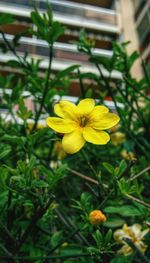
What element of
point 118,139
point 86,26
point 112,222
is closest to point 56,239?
point 112,222

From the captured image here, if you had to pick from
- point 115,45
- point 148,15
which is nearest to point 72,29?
point 148,15

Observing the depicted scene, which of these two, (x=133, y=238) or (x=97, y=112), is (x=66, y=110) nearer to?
(x=97, y=112)

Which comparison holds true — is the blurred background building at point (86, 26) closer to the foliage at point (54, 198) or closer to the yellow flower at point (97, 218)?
the foliage at point (54, 198)

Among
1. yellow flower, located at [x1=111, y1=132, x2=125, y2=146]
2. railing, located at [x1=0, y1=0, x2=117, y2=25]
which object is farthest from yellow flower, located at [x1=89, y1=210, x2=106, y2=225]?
railing, located at [x1=0, y1=0, x2=117, y2=25]

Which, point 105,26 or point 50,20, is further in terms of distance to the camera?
point 105,26

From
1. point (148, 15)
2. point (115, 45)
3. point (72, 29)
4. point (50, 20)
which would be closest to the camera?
point (50, 20)

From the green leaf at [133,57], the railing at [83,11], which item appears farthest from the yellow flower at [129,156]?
the railing at [83,11]

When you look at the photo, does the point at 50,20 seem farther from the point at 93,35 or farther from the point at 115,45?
the point at 93,35
